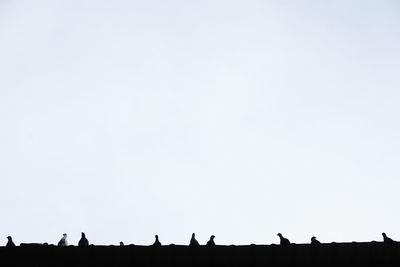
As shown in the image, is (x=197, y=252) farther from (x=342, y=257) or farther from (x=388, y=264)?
(x=388, y=264)

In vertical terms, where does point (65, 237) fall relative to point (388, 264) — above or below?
above

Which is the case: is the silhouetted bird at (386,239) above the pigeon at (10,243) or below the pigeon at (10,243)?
above

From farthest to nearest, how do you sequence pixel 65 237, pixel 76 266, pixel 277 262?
pixel 65 237 < pixel 277 262 < pixel 76 266

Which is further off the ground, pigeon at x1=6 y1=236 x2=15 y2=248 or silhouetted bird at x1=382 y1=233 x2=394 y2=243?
silhouetted bird at x1=382 y1=233 x2=394 y2=243

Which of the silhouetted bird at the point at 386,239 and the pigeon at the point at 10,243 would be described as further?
the silhouetted bird at the point at 386,239

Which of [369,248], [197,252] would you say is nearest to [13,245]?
Result: [197,252]

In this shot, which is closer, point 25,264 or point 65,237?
point 25,264

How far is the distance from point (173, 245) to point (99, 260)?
7.44 ft

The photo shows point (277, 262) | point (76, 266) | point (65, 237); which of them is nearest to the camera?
point (76, 266)

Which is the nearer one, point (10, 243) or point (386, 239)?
point (10, 243)

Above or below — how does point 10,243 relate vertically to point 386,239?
below

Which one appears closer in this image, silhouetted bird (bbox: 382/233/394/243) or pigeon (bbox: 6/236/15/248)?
pigeon (bbox: 6/236/15/248)

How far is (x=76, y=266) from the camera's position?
11.1 metres

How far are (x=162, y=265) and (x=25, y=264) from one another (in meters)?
4.09
